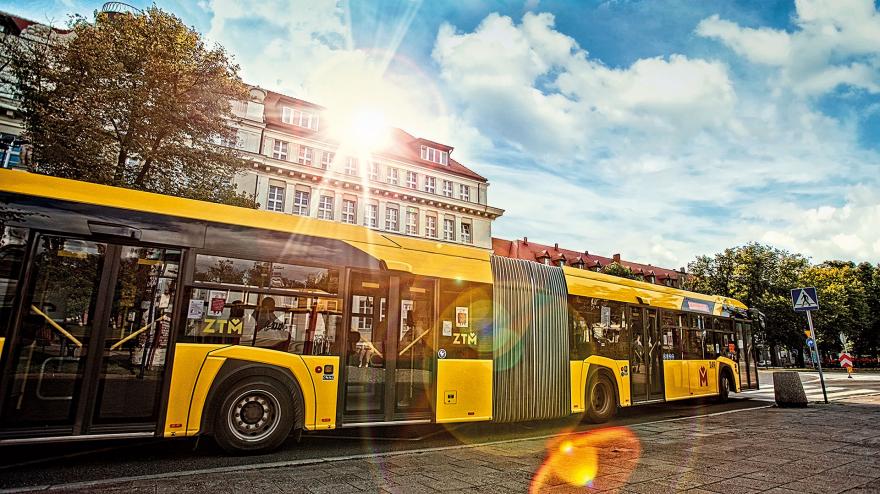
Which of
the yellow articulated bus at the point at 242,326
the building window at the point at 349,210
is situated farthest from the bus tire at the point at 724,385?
the building window at the point at 349,210

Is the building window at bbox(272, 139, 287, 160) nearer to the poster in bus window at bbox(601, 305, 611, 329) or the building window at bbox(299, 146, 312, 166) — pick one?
the building window at bbox(299, 146, 312, 166)

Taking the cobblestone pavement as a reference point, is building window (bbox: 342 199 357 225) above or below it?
above

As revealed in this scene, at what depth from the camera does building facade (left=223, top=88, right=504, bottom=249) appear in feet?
122

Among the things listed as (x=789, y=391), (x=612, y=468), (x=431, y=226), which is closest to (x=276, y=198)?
(x=431, y=226)

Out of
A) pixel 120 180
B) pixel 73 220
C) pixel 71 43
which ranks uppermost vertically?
pixel 71 43

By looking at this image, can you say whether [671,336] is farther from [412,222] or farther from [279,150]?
[279,150]

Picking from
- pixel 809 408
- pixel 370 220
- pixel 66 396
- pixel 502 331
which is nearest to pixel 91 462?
pixel 66 396

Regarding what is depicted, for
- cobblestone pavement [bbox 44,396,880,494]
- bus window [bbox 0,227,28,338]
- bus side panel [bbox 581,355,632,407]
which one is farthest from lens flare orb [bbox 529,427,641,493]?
bus window [bbox 0,227,28,338]

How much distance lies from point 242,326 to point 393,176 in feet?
125

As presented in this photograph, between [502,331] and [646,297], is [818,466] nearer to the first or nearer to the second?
[502,331]

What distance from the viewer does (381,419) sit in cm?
691

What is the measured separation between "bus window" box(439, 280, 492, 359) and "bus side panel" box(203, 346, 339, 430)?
2.02 m

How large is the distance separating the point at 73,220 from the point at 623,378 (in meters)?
10.4

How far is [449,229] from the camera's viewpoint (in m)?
45.6
